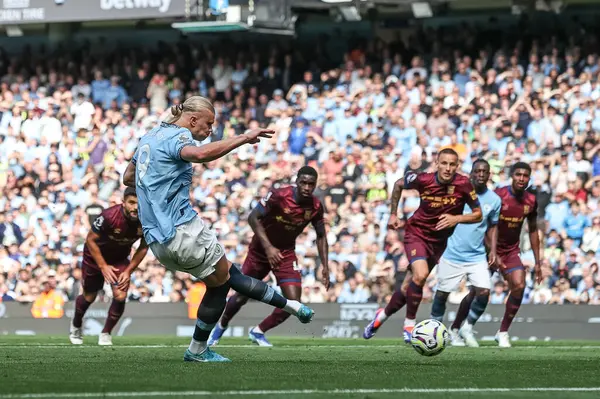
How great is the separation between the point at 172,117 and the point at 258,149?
53.0 feet

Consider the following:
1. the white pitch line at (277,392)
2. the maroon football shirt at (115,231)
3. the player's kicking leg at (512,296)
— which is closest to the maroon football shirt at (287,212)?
the maroon football shirt at (115,231)

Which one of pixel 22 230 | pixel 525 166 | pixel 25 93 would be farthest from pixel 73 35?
pixel 525 166

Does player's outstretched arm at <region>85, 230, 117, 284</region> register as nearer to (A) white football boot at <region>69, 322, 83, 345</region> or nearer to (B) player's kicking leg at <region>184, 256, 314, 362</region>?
(A) white football boot at <region>69, 322, 83, 345</region>

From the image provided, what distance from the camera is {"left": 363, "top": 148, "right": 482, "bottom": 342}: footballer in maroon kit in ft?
48.0

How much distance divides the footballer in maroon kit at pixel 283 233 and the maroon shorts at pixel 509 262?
2852mm

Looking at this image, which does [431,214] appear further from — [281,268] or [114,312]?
[114,312]

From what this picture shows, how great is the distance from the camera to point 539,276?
54.3ft

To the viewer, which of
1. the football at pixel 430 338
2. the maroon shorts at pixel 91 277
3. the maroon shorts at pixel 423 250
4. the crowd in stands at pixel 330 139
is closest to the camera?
the football at pixel 430 338

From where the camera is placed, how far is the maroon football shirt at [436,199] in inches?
585

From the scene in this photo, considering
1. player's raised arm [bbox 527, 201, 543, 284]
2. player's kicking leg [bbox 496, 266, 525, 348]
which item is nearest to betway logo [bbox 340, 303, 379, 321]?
player's kicking leg [bbox 496, 266, 525, 348]

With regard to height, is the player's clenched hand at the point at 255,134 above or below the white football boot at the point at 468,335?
above

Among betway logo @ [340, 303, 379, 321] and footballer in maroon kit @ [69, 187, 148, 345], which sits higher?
footballer in maroon kit @ [69, 187, 148, 345]

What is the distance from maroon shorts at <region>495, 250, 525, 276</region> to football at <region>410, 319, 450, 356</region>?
542cm

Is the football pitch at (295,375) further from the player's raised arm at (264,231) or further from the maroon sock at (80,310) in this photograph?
Result: the maroon sock at (80,310)
